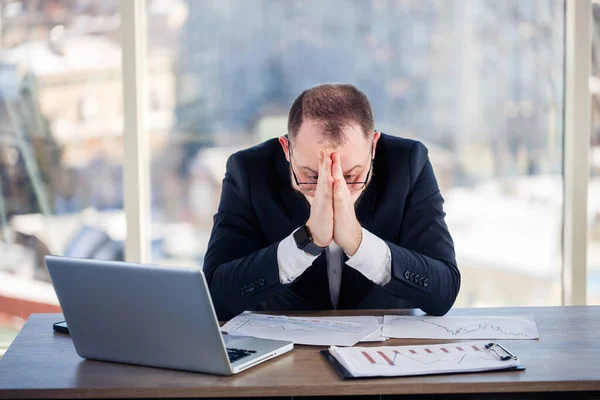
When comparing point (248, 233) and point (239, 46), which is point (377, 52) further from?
point (248, 233)

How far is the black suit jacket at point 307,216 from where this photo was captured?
7.74 ft

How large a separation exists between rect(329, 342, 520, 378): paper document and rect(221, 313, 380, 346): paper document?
0.33 feet

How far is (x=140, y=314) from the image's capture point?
1.65m

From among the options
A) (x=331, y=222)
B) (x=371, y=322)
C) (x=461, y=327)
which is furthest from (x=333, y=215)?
(x=461, y=327)

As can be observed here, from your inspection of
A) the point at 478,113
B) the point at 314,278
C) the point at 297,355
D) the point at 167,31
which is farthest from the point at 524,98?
the point at 297,355

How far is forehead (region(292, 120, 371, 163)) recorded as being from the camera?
2.15m

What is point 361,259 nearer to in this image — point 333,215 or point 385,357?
point 333,215

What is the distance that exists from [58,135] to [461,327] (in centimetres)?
262

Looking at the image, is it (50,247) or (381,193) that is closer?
(381,193)

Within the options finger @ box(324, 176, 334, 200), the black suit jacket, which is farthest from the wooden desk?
the black suit jacket

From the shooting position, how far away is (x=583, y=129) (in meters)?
3.88

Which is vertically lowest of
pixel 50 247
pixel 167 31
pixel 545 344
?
pixel 50 247

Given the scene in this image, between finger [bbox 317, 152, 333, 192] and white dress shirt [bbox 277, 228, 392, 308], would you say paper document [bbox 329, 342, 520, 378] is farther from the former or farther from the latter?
finger [bbox 317, 152, 333, 192]

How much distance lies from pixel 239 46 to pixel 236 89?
211 mm
